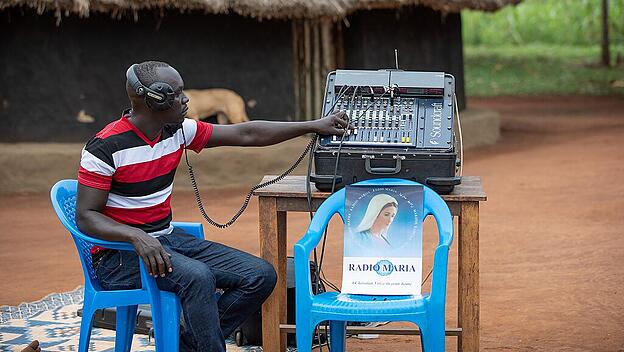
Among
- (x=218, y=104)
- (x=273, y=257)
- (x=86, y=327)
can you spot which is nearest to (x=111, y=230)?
(x=86, y=327)

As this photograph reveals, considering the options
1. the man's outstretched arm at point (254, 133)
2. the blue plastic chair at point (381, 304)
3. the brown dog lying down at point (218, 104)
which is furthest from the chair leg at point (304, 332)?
the brown dog lying down at point (218, 104)

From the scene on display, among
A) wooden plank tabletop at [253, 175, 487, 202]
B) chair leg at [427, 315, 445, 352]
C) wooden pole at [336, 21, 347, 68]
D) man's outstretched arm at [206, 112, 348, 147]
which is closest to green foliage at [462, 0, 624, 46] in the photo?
wooden pole at [336, 21, 347, 68]

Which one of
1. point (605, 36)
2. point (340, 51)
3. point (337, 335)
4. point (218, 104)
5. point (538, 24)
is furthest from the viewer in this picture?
point (538, 24)

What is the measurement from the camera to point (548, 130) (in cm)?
1375

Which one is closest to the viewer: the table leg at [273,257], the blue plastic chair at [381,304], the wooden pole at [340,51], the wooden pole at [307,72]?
the blue plastic chair at [381,304]

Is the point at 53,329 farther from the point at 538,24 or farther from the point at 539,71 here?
the point at 538,24

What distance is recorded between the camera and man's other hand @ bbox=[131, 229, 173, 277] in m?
3.99

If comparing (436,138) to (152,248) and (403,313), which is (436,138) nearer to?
(403,313)

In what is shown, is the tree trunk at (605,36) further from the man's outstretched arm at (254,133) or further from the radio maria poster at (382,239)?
the radio maria poster at (382,239)

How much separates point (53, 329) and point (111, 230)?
151 centimetres

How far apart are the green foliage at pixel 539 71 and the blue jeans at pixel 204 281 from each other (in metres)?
14.7

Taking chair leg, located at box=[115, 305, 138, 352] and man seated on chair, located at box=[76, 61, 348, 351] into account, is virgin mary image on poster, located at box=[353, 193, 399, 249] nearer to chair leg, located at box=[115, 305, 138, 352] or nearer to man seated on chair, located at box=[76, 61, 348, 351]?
man seated on chair, located at box=[76, 61, 348, 351]

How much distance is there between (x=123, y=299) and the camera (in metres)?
4.25

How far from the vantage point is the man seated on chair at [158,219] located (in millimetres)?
4035
